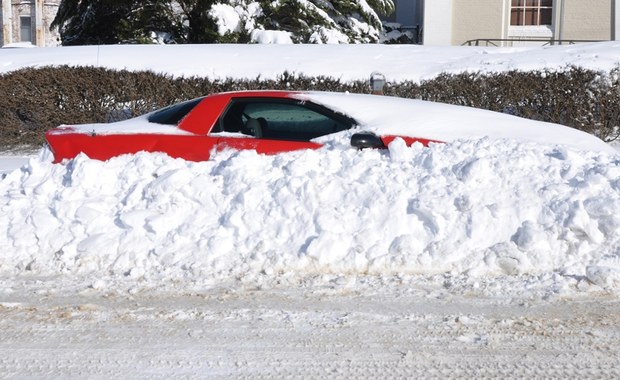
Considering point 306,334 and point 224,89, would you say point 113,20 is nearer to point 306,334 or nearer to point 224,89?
point 224,89

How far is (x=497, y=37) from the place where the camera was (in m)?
24.1

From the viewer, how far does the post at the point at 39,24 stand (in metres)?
40.0

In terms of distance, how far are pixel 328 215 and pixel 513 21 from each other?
19667 mm

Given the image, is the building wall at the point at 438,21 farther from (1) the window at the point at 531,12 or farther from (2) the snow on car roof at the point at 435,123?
(2) the snow on car roof at the point at 435,123

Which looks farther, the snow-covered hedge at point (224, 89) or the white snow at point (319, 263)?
the snow-covered hedge at point (224, 89)

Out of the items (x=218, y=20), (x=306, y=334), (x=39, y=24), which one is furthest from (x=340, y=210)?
(x=39, y=24)

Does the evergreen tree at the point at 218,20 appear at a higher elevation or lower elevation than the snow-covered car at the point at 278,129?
higher

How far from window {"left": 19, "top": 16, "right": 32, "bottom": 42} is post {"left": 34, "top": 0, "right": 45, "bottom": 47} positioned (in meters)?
0.69

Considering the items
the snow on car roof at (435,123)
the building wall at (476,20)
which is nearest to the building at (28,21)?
the building wall at (476,20)

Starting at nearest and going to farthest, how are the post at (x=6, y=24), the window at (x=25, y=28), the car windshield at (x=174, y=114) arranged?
1. the car windshield at (x=174, y=114)
2. the post at (x=6, y=24)
3. the window at (x=25, y=28)

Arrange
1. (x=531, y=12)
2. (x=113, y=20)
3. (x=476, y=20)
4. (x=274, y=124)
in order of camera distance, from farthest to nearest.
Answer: (x=531, y=12) < (x=476, y=20) < (x=113, y=20) < (x=274, y=124)

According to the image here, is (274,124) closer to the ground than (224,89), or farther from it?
closer to the ground

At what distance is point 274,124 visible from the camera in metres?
7.68

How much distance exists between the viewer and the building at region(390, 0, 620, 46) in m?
23.8
